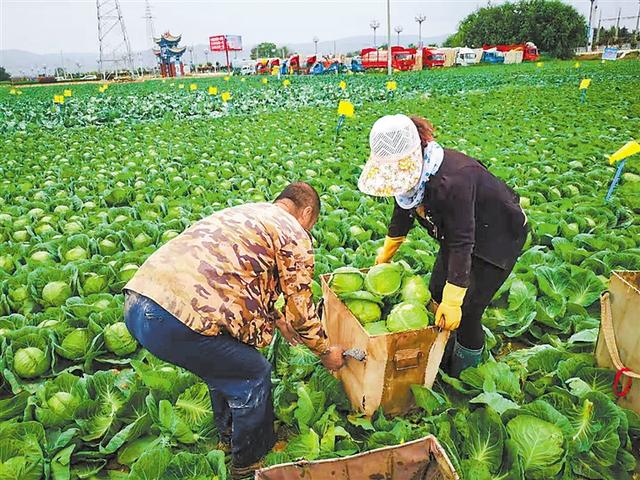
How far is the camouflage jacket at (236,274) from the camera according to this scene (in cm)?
212

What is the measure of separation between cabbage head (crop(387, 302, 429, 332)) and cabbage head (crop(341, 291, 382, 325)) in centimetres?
15

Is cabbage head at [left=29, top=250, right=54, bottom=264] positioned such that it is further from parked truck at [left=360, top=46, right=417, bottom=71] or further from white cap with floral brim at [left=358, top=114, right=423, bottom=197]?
parked truck at [left=360, top=46, right=417, bottom=71]

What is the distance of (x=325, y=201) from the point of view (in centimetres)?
634

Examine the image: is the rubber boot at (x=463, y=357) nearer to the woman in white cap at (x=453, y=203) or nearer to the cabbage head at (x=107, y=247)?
the woman in white cap at (x=453, y=203)

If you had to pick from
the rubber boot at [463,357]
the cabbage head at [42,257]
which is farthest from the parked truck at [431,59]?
the rubber boot at [463,357]

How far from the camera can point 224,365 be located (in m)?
2.29

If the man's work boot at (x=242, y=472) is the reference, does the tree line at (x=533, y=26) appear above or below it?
above

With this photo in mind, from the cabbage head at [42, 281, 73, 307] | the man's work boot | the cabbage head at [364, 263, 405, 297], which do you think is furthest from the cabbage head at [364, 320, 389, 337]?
the cabbage head at [42, 281, 73, 307]

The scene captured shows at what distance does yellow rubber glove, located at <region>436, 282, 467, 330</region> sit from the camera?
101 inches

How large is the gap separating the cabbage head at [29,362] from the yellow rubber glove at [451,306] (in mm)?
2654

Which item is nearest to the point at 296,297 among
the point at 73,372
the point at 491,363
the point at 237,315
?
the point at 237,315

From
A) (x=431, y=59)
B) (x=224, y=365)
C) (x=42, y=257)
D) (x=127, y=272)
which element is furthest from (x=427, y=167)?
(x=431, y=59)

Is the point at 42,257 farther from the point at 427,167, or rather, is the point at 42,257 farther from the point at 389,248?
the point at 427,167

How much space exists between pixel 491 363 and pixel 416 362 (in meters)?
0.57
